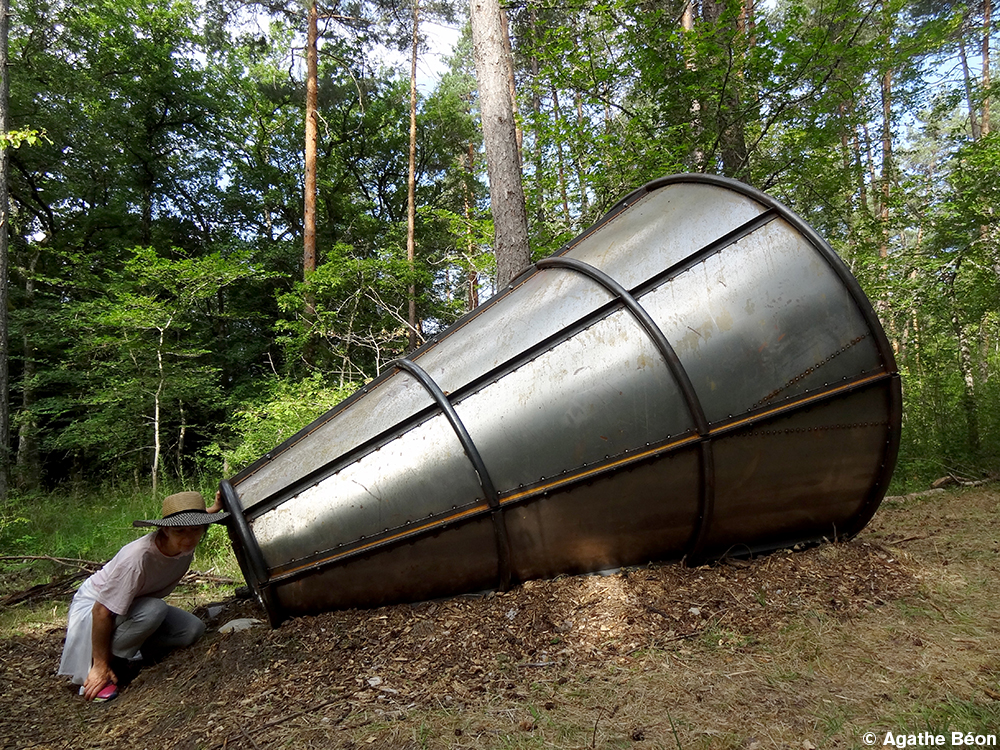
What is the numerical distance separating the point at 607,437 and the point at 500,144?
417 centimetres

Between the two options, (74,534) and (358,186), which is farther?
(358,186)

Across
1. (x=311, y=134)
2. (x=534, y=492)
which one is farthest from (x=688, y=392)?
(x=311, y=134)

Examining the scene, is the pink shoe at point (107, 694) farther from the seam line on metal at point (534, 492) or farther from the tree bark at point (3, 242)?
the tree bark at point (3, 242)

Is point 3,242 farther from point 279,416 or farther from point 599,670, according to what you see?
point 599,670

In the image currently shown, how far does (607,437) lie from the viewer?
3.07 metres

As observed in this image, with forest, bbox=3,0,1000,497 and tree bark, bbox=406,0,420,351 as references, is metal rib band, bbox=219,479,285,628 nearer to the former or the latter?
forest, bbox=3,0,1000,497

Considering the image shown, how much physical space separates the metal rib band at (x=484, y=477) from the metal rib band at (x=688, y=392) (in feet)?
3.65

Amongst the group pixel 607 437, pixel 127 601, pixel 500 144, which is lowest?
pixel 127 601

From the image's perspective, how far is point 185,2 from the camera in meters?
14.4

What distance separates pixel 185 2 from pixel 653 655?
1805cm

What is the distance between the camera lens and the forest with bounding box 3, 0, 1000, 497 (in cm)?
705

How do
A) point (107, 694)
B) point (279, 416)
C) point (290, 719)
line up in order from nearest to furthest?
1. point (290, 719)
2. point (107, 694)
3. point (279, 416)

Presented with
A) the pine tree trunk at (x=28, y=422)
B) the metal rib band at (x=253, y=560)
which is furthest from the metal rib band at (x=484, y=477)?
the pine tree trunk at (x=28, y=422)

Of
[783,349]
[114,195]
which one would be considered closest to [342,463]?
[783,349]
